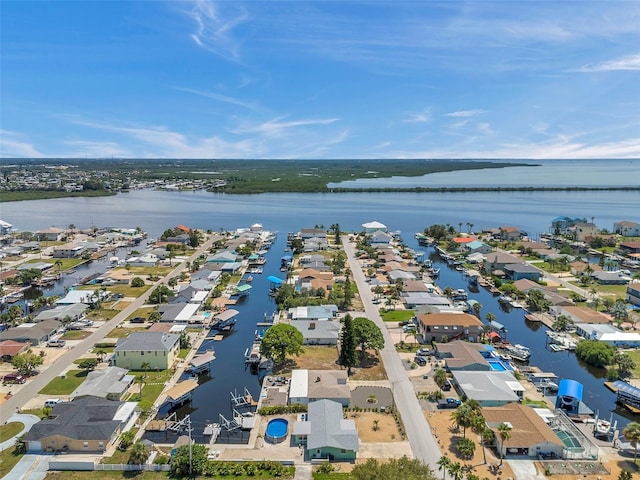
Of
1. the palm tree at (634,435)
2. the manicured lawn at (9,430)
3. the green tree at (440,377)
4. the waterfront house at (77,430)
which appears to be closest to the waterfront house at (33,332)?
the manicured lawn at (9,430)

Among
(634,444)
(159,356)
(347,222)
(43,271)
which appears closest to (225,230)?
(347,222)

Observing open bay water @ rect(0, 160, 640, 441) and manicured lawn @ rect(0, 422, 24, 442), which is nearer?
manicured lawn @ rect(0, 422, 24, 442)

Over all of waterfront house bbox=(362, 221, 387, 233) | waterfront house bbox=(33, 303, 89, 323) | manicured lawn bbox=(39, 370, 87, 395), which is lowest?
manicured lawn bbox=(39, 370, 87, 395)

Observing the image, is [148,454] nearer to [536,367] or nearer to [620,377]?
[536,367]

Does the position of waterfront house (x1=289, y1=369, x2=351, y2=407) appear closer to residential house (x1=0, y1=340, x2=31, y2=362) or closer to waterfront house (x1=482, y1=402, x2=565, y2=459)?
waterfront house (x1=482, y1=402, x2=565, y2=459)

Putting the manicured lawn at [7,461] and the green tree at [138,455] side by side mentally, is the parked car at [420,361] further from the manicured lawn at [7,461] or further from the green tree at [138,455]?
the manicured lawn at [7,461]

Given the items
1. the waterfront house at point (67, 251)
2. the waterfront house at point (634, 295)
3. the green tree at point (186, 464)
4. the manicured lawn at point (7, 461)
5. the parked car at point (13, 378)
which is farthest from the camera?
the waterfront house at point (67, 251)

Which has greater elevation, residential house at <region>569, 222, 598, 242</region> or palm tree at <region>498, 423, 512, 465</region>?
residential house at <region>569, 222, 598, 242</region>

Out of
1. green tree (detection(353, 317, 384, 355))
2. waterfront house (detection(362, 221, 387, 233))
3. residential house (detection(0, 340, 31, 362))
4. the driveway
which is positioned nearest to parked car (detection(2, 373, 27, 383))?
residential house (detection(0, 340, 31, 362))
